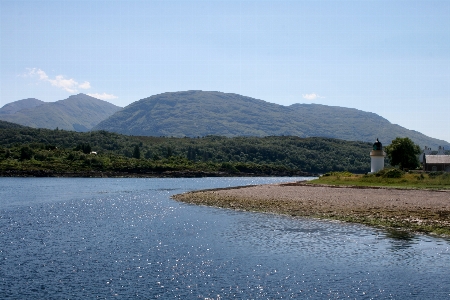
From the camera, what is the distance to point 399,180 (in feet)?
246

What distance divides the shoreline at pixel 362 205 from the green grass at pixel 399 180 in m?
4.83

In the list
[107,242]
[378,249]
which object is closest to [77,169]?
[107,242]

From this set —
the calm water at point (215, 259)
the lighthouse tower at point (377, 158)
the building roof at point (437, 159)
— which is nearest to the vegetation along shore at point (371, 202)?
the calm water at point (215, 259)

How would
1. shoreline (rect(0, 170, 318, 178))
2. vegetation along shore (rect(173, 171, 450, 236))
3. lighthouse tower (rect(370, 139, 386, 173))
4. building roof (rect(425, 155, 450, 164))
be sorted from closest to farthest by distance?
vegetation along shore (rect(173, 171, 450, 236)), lighthouse tower (rect(370, 139, 386, 173)), building roof (rect(425, 155, 450, 164)), shoreline (rect(0, 170, 318, 178))

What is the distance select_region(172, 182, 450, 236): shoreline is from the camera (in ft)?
137

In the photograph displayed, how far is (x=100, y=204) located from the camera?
206 ft

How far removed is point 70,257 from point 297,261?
47.2ft

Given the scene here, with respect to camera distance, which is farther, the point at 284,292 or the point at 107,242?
the point at 107,242

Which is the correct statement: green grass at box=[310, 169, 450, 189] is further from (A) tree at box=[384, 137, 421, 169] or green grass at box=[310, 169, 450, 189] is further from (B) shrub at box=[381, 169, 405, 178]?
(A) tree at box=[384, 137, 421, 169]

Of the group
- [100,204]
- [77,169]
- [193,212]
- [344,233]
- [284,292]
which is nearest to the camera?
[284,292]

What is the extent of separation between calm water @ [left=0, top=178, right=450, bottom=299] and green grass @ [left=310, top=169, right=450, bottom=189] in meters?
33.0

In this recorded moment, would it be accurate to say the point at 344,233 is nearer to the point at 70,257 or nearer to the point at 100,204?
the point at 70,257

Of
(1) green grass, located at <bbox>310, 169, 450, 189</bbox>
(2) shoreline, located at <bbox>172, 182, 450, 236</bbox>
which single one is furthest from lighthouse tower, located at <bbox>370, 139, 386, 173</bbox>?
(2) shoreline, located at <bbox>172, 182, 450, 236</bbox>

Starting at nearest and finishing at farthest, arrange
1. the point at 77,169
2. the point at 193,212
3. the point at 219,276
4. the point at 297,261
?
the point at 219,276
the point at 297,261
the point at 193,212
the point at 77,169
